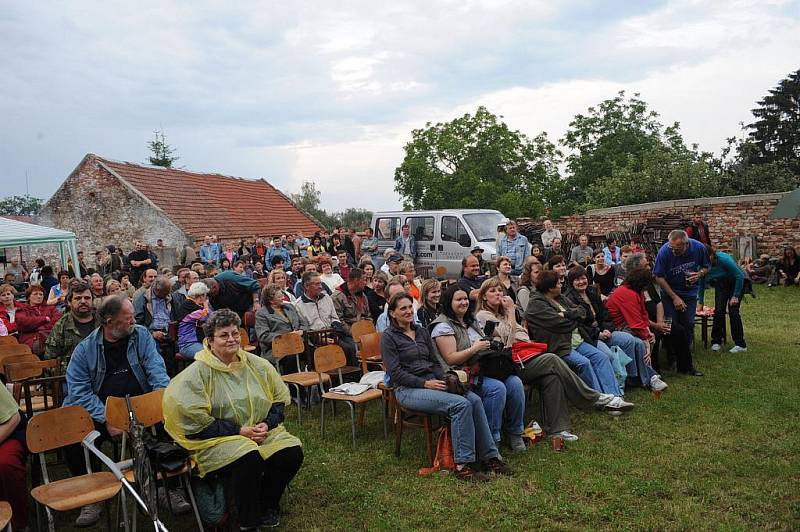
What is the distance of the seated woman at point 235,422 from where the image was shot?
151 inches

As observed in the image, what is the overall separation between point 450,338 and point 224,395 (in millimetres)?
1875

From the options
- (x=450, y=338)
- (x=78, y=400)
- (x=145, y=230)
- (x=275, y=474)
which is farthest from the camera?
(x=145, y=230)

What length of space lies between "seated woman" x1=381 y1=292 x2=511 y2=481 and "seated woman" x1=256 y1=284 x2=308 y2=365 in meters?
2.08

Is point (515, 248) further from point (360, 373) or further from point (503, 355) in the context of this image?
point (503, 355)

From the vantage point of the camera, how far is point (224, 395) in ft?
13.2

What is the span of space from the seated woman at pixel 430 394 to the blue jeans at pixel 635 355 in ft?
8.10

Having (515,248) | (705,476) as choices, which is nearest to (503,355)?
(705,476)

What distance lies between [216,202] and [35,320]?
18878mm

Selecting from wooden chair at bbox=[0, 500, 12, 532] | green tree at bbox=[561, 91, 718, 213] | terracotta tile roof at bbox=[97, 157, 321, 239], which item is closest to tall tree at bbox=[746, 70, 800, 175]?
green tree at bbox=[561, 91, 718, 213]

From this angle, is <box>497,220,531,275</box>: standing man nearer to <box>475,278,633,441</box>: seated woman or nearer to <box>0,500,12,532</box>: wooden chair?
<box>475,278,633,441</box>: seated woman

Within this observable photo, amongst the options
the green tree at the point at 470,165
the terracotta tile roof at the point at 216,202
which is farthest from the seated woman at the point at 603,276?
the green tree at the point at 470,165

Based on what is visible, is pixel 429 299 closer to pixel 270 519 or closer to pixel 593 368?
pixel 593 368

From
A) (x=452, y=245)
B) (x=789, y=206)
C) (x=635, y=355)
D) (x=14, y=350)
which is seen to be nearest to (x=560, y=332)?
(x=635, y=355)

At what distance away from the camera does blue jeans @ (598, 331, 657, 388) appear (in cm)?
664
